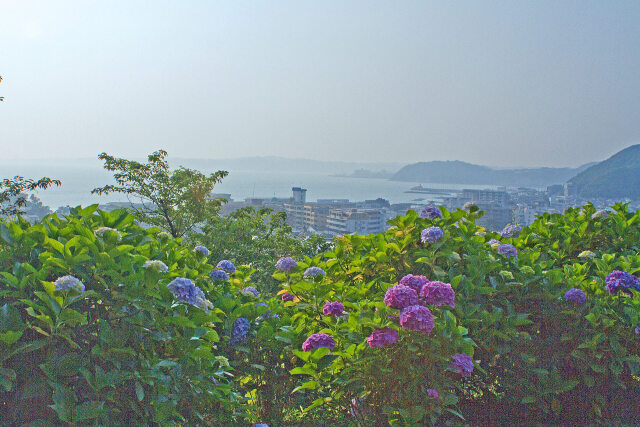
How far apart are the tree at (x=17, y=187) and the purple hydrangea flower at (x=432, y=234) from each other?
34.3 ft

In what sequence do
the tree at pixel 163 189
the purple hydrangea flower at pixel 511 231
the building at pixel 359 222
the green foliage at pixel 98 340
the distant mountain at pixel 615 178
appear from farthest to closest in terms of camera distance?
the distant mountain at pixel 615 178, the building at pixel 359 222, the tree at pixel 163 189, the purple hydrangea flower at pixel 511 231, the green foliage at pixel 98 340

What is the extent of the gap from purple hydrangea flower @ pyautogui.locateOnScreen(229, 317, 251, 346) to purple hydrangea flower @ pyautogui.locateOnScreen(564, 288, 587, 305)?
163cm

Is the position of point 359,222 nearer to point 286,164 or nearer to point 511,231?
point 511,231

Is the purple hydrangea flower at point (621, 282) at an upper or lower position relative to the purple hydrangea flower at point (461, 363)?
upper

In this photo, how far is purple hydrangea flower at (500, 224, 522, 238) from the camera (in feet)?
10.6

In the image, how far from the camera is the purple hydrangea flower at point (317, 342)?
2020 mm

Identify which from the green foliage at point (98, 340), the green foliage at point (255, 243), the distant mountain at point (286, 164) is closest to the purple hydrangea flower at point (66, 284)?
the green foliage at point (98, 340)

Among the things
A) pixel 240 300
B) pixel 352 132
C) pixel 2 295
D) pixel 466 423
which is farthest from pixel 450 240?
pixel 352 132

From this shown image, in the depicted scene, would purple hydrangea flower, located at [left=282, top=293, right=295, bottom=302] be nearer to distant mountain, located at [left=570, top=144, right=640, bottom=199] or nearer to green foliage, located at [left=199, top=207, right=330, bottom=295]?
green foliage, located at [left=199, top=207, right=330, bottom=295]

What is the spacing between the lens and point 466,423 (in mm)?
2217

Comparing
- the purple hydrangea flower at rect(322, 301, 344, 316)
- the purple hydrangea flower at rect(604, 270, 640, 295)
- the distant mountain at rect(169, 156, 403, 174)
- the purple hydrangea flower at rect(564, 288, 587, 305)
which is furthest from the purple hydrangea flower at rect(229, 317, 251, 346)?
the distant mountain at rect(169, 156, 403, 174)

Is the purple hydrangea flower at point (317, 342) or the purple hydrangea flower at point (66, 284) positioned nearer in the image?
the purple hydrangea flower at point (66, 284)

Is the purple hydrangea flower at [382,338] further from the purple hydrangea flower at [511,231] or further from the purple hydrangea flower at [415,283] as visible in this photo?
the purple hydrangea flower at [511,231]

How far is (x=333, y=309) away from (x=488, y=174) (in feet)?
→ 200
